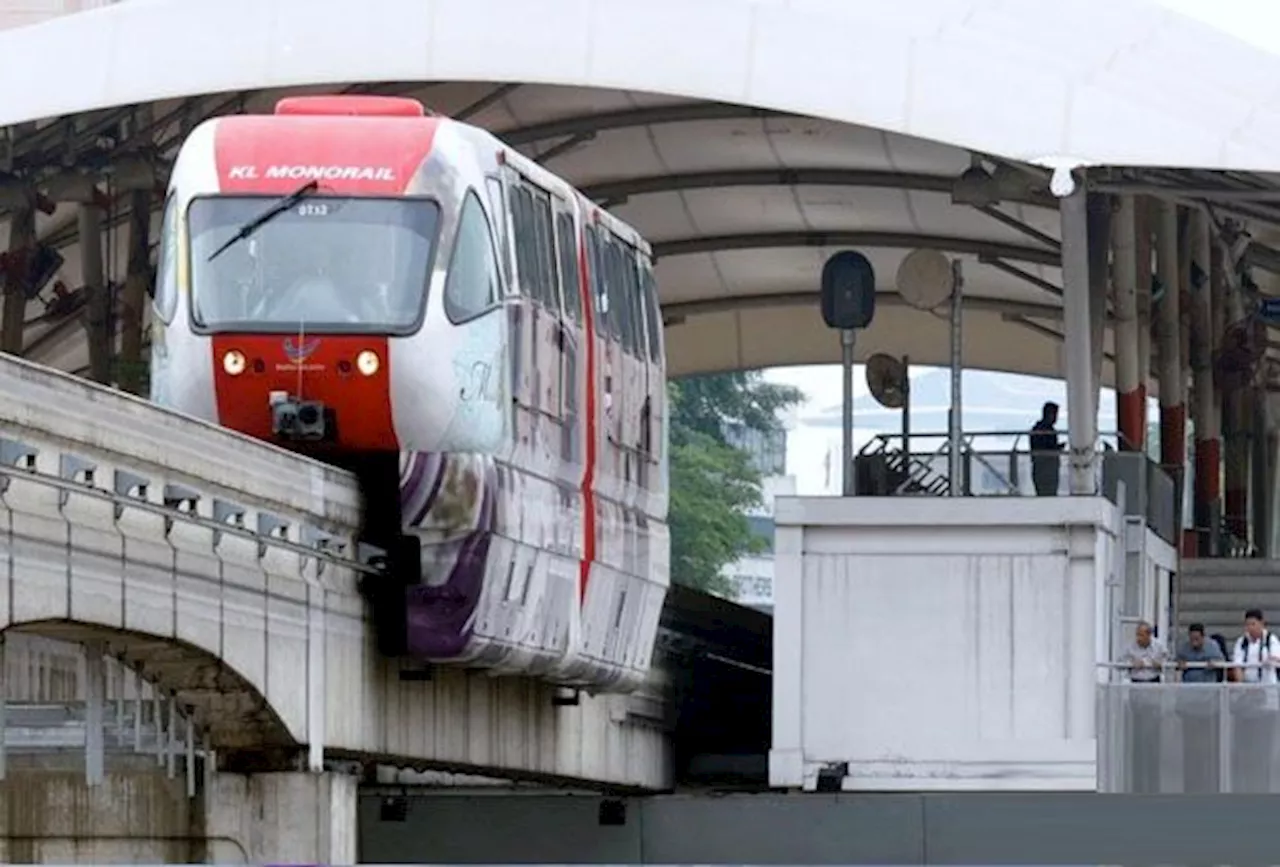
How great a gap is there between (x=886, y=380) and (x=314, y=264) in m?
23.1

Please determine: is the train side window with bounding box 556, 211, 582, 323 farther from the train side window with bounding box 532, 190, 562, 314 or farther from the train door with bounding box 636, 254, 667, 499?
the train door with bounding box 636, 254, 667, 499

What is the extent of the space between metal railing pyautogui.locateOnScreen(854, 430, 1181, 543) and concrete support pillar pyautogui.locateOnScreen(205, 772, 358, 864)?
581 inches

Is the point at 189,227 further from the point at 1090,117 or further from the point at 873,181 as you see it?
the point at 873,181

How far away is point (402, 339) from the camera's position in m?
29.4

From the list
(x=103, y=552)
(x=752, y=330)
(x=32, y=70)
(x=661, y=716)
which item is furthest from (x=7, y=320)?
(x=103, y=552)

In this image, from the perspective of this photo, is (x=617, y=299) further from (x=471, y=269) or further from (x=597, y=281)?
(x=471, y=269)

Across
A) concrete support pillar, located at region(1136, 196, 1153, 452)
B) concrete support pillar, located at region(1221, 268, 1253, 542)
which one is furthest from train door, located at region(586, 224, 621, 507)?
concrete support pillar, located at region(1221, 268, 1253, 542)

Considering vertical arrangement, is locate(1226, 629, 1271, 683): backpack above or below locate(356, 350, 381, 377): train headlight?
below

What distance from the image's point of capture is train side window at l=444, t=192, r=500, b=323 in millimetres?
29812

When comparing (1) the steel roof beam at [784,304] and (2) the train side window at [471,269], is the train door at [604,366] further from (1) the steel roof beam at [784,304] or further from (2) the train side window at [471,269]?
(1) the steel roof beam at [784,304]

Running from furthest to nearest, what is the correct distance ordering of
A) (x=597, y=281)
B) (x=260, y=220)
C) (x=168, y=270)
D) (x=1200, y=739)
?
(x=1200, y=739) < (x=597, y=281) < (x=168, y=270) < (x=260, y=220)

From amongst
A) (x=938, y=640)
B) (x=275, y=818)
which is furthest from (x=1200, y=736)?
(x=275, y=818)

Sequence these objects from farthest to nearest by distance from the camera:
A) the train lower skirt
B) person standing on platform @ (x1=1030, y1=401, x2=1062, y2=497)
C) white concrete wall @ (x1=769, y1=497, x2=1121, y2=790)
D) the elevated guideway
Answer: person standing on platform @ (x1=1030, y1=401, x2=1062, y2=497)
white concrete wall @ (x1=769, y1=497, x2=1121, y2=790)
the train lower skirt
the elevated guideway

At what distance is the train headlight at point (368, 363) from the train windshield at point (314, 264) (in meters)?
0.19
